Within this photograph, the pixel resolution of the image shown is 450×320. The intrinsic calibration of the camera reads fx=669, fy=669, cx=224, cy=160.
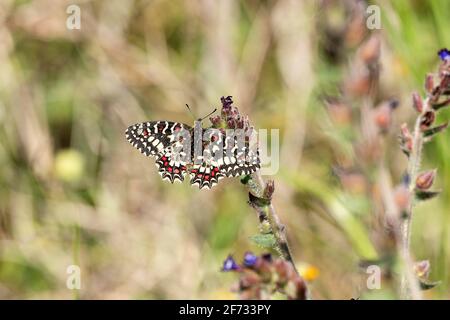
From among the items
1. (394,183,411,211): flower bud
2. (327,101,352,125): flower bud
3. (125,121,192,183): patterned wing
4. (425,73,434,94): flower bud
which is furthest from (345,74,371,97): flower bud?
(125,121,192,183): patterned wing

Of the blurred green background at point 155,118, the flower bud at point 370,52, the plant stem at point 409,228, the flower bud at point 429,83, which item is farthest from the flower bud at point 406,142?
the blurred green background at point 155,118

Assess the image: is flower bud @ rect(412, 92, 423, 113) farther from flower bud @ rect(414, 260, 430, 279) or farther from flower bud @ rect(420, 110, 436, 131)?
flower bud @ rect(414, 260, 430, 279)

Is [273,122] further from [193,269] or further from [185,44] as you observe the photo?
→ [193,269]

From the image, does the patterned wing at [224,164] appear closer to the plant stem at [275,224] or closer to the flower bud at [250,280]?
the plant stem at [275,224]

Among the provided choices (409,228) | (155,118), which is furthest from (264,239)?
(155,118)

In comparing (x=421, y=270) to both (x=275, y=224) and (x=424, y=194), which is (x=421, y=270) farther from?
(x=275, y=224)

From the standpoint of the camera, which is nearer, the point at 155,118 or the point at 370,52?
the point at 370,52
